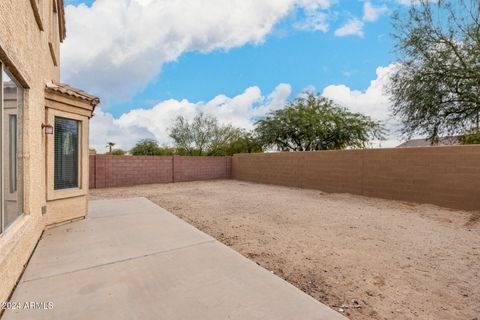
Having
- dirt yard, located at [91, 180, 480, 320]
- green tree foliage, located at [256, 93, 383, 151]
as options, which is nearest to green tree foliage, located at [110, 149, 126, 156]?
green tree foliage, located at [256, 93, 383, 151]

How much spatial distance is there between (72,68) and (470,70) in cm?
1568

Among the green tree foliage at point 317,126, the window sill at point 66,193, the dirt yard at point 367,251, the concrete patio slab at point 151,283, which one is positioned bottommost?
the dirt yard at point 367,251

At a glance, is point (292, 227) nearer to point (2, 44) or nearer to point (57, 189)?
point (57, 189)

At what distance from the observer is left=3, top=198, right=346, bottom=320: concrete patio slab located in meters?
2.33

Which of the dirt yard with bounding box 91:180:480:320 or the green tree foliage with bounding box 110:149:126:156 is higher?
the green tree foliage with bounding box 110:149:126:156

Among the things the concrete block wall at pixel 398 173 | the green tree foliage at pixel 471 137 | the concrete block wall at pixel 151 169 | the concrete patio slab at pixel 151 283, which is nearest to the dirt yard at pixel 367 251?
the concrete patio slab at pixel 151 283

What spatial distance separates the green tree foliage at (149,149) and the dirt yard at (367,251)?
20224 millimetres

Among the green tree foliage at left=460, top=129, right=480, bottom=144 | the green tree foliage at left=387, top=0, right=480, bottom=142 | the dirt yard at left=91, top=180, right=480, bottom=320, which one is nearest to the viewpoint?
the dirt yard at left=91, top=180, right=480, bottom=320

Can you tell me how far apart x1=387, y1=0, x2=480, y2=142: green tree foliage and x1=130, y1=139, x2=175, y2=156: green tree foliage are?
2146 cm

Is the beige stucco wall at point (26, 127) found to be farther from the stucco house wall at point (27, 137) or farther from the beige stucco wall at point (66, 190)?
the beige stucco wall at point (66, 190)

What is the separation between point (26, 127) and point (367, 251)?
526cm

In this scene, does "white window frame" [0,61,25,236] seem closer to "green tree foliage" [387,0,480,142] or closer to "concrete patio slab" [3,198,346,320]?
"concrete patio slab" [3,198,346,320]

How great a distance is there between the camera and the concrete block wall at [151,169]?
14.1 meters

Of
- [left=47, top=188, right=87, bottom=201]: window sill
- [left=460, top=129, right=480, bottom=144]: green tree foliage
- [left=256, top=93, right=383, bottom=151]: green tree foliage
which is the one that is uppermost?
[left=256, top=93, right=383, bottom=151]: green tree foliage
